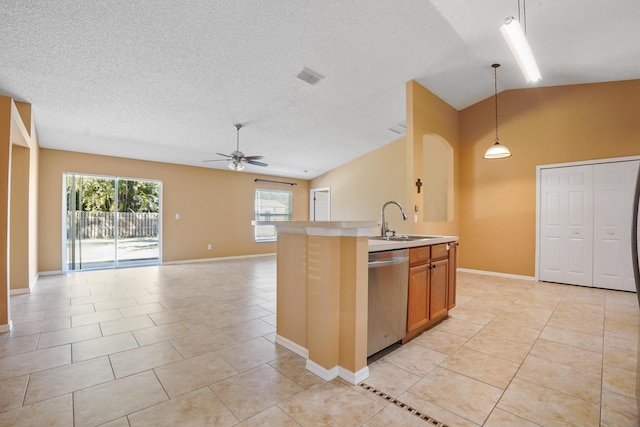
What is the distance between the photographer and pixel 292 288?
2.40 meters

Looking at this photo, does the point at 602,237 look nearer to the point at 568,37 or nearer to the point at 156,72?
the point at 568,37

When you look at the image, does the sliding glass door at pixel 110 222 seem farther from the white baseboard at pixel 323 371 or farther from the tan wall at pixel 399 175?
the white baseboard at pixel 323 371

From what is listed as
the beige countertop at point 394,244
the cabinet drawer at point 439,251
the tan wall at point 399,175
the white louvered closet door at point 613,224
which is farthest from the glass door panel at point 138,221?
the white louvered closet door at point 613,224

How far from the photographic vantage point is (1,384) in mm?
1905

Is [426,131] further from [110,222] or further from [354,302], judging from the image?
[110,222]

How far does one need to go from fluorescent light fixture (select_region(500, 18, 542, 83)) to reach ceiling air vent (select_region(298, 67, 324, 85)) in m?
2.18

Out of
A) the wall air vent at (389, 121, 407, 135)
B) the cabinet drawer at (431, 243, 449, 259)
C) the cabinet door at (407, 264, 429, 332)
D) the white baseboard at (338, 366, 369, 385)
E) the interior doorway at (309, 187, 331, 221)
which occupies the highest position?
the wall air vent at (389, 121, 407, 135)

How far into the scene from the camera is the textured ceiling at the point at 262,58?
110 inches

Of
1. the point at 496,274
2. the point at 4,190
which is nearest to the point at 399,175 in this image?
the point at 496,274

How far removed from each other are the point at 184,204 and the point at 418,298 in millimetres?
6243

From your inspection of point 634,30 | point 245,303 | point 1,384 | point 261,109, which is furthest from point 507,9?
point 1,384

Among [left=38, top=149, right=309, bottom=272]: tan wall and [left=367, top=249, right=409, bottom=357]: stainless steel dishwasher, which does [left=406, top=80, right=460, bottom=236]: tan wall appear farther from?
[left=38, top=149, right=309, bottom=272]: tan wall

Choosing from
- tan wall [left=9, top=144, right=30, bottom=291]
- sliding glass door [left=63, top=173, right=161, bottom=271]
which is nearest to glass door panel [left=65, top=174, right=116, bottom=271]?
sliding glass door [left=63, top=173, right=161, bottom=271]

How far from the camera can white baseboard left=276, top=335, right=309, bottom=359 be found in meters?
2.31
